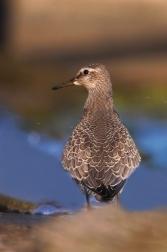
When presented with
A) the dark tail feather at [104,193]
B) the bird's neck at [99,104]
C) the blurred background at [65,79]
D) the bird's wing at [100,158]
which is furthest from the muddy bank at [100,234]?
the bird's neck at [99,104]

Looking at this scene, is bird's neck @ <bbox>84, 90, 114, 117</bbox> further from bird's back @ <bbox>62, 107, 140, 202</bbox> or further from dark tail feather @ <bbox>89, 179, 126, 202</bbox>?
Answer: dark tail feather @ <bbox>89, 179, 126, 202</bbox>

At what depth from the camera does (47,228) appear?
4508 mm

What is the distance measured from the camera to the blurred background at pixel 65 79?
712 cm

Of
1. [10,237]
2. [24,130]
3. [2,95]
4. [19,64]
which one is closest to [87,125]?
A: [10,237]

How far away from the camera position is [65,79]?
11508 millimetres

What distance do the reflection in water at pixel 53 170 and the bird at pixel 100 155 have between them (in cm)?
51

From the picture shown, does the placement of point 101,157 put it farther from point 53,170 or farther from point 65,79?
point 65,79

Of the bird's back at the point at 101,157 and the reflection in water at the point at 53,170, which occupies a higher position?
the bird's back at the point at 101,157

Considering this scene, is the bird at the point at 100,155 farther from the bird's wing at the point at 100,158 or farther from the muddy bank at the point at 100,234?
the muddy bank at the point at 100,234

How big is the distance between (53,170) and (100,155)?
173cm

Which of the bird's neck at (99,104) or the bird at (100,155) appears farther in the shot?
the bird's neck at (99,104)

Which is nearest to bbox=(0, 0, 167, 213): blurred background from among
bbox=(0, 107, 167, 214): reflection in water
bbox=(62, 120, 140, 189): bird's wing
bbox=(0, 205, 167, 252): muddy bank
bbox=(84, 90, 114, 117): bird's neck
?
bbox=(0, 107, 167, 214): reflection in water

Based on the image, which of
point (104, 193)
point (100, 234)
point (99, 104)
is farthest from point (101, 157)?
point (100, 234)

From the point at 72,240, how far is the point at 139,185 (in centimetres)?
284
